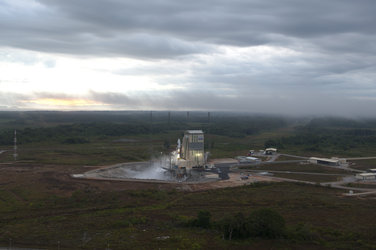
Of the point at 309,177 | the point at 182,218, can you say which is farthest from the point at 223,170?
the point at 182,218

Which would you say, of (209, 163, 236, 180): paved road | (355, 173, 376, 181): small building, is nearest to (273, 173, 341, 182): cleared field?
(355, 173, 376, 181): small building

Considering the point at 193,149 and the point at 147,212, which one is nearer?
the point at 147,212

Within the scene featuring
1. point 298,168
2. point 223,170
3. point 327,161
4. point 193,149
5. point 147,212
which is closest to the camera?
point 147,212

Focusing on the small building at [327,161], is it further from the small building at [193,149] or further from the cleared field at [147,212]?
the small building at [193,149]

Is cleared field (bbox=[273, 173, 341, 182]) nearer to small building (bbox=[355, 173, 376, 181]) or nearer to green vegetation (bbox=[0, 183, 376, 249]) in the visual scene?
small building (bbox=[355, 173, 376, 181])

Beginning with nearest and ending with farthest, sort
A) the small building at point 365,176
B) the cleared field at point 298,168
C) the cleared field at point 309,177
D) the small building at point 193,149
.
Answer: the small building at point 365,176, the cleared field at point 309,177, the small building at point 193,149, the cleared field at point 298,168

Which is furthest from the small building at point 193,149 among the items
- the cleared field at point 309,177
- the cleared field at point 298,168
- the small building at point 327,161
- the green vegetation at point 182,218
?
the small building at point 327,161

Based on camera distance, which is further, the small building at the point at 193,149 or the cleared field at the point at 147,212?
the small building at the point at 193,149

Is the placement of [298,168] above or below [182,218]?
below

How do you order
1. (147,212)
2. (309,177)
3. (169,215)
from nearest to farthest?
(169,215), (147,212), (309,177)

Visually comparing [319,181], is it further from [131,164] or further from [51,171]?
[51,171]

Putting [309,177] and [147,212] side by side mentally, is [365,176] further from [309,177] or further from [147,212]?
[147,212]

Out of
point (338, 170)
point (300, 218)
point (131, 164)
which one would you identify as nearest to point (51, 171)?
point (131, 164)
